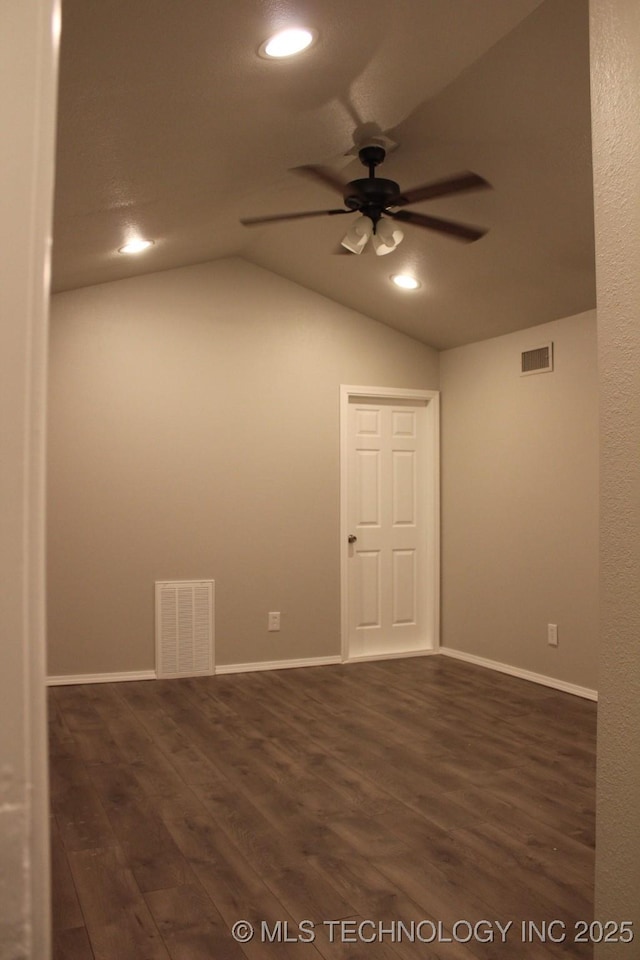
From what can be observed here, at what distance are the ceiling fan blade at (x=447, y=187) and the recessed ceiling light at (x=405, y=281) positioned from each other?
69.1 inches

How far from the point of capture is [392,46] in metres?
2.35

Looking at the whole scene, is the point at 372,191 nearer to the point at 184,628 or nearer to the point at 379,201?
the point at 379,201

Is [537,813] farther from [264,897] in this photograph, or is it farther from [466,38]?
[466,38]

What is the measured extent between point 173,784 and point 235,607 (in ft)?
7.03

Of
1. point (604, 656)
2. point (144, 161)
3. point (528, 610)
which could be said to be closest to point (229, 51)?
point (144, 161)

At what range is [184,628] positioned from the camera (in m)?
5.17

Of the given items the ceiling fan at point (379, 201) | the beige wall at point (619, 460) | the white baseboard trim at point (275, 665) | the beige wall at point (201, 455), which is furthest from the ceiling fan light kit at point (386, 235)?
the white baseboard trim at point (275, 665)

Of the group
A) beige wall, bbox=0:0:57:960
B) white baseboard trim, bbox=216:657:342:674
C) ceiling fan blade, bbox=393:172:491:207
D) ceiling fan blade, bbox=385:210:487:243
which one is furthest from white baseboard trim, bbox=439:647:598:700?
beige wall, bbox=0:0:57:960

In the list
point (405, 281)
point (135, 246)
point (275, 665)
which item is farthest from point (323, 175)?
point (275, 665)

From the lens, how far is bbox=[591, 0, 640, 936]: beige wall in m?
1.35

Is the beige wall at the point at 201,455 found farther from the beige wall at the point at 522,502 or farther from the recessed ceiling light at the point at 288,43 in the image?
the recessed ceiling light at the point at 288,43

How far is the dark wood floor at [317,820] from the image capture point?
7.13 ft

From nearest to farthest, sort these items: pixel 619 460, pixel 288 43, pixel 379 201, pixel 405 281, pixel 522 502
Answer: pixel 619 460 < pixel 288 43 < pixel 379 201 < pixel 405 281 < pixel 522 502

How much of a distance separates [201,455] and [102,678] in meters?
1.67
